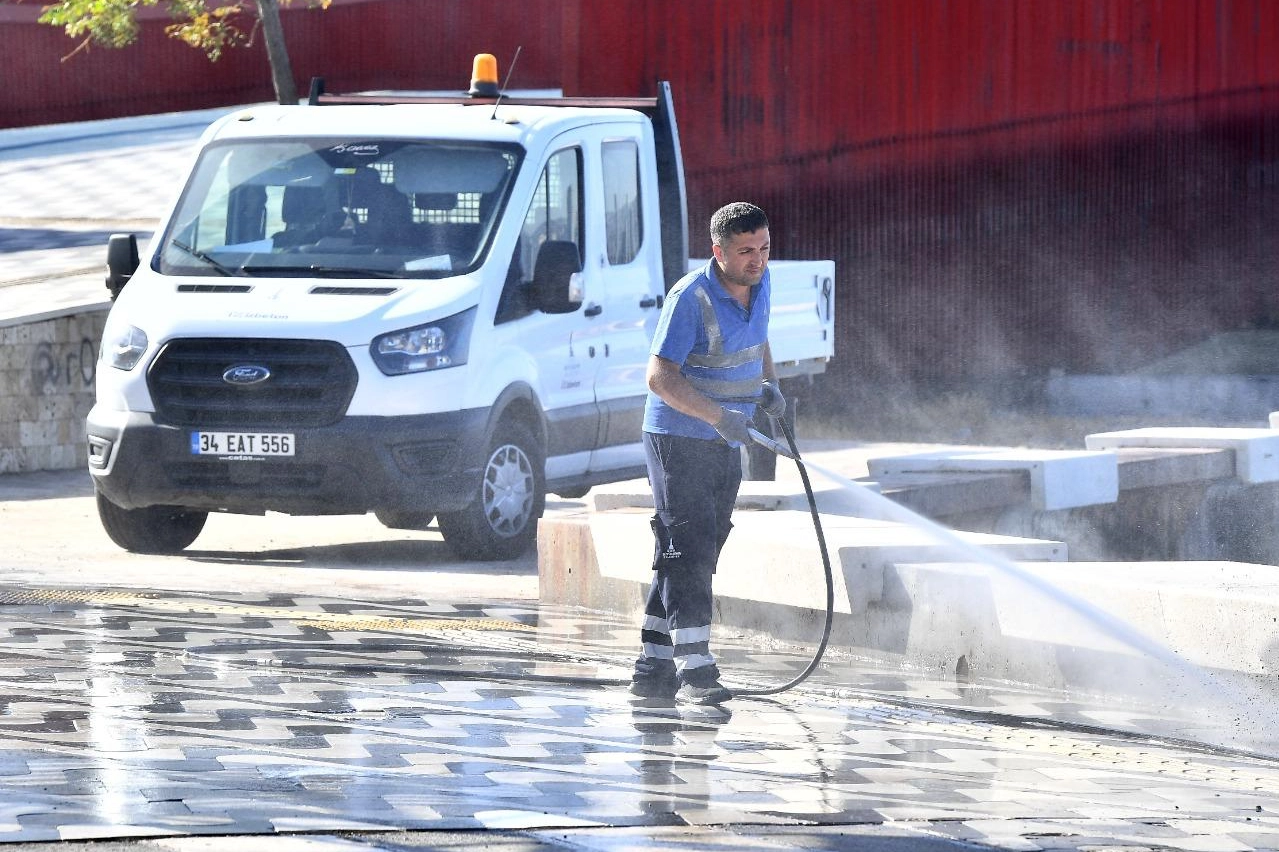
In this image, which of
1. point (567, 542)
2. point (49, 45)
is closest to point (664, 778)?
point (567, 542)

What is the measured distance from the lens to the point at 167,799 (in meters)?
5.92

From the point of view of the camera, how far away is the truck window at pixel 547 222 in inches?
477

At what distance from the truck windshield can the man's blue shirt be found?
4.19 m

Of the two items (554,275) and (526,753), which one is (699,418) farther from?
(554,275)

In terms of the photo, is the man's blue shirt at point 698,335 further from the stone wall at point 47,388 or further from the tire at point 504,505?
the stone wall at point 47,388

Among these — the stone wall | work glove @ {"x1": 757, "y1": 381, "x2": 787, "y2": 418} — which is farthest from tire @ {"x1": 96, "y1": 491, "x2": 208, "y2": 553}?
work glove @ {"x1": 757, "y1": 381, "x2": 787, "y2": 418}

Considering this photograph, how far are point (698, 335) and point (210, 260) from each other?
16.6ft

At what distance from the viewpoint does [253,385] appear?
38.0 ft

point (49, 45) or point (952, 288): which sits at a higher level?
point (49, 45)

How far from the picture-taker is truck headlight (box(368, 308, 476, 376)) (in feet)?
37.8

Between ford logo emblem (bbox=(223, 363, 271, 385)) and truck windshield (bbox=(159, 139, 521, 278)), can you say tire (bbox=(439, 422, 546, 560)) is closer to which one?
truck windshield (bbox=(159, 139, 521, 278))

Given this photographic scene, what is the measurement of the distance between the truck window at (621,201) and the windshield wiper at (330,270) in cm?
154

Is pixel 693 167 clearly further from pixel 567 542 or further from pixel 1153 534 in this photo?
pixel 567 542

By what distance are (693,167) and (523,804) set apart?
14806 millimetres
